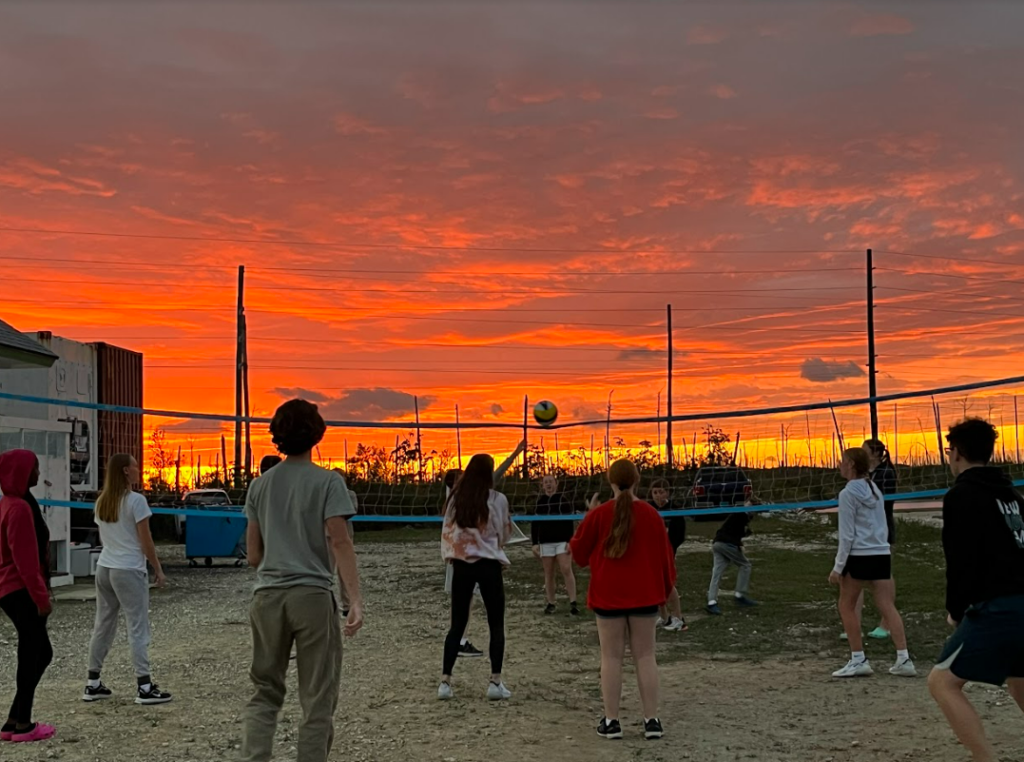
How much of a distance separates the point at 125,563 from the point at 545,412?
5.88 meters

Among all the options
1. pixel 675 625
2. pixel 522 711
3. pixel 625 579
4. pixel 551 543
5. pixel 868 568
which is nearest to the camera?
pixel 625 579

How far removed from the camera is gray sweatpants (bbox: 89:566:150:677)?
777cm

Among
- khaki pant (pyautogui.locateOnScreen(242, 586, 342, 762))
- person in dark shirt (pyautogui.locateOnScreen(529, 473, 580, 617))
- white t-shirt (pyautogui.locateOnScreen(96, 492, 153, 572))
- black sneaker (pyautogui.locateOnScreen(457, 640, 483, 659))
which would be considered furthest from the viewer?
person in dark shirt (pyautogui.locateOnScreen(529, 473, 580, 617))

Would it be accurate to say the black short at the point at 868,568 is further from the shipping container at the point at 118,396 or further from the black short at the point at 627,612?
the shipping container at the point at 118,396

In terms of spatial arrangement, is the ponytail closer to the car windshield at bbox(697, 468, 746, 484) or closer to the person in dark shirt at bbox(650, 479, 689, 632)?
the person in dark shirt at bbox(650, 479, 689, 632)

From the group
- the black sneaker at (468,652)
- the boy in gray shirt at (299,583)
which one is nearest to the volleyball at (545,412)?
the black sneaker at (468,652)

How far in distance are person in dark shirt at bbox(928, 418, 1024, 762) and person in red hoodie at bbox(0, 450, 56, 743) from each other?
5.06 m

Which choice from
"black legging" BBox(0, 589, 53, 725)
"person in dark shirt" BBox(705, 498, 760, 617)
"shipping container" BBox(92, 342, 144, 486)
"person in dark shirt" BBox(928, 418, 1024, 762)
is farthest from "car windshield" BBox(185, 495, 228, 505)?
"person in dark shirt" BBox(928, 418, 1024, 762)

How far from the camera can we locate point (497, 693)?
25.9ft

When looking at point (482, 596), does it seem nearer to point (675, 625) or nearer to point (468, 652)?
point (468, 652)

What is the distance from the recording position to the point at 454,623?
25.9ft

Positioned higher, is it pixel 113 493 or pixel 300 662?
pixel 113 493

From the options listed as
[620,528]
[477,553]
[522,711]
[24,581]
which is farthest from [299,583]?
[522,711]

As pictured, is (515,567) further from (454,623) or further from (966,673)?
(966,673)
